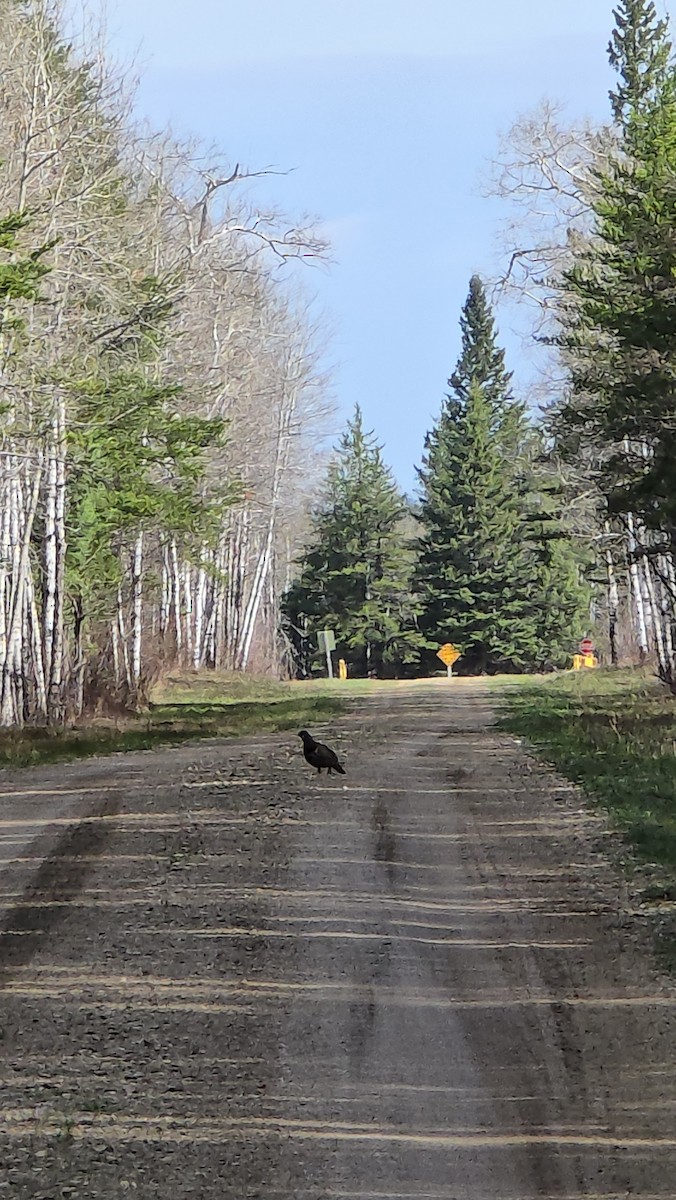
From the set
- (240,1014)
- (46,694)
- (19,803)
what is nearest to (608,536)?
(46,694)

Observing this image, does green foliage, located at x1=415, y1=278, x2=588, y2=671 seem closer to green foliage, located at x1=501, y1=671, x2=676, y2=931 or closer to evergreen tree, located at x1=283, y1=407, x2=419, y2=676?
evergreen tree, located at x1=283, y1=407, x2=419, y2=676

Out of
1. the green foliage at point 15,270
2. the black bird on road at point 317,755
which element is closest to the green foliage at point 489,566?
the green foliage at point 15,270

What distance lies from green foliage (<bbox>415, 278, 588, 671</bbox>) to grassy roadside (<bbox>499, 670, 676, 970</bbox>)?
105ft

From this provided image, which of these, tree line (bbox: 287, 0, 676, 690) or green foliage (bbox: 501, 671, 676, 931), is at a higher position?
tree line (bbox: 287, 0, 676, 690)

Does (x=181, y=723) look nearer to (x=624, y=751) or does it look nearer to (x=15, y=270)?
(x=15, y=270)

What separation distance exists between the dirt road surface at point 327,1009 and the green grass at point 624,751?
38cm

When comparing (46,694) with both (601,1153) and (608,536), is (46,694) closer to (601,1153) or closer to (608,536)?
(608,536)

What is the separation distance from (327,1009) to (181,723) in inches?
648

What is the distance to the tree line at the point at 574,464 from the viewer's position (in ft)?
71.1

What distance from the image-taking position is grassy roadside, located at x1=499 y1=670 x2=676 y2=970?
988 cm

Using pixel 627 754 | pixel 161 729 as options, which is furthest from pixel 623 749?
pixel 161 729

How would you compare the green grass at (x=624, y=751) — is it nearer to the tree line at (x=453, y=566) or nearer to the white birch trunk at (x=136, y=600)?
the white birch trunk at (x=136, y=600)

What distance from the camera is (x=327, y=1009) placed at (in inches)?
266

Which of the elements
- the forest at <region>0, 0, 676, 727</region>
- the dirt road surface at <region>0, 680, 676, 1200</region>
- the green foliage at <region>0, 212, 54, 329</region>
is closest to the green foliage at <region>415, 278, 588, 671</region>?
the forest at <region>0, 0, 676, 727</region>
